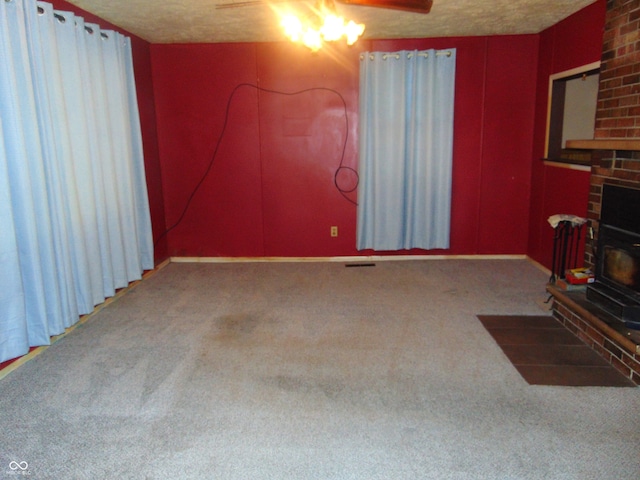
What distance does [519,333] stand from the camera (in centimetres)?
321

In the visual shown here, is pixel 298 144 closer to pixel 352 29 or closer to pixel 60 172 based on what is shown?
pixel 352 29

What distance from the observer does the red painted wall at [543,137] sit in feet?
12.4

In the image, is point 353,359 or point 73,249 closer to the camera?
point 353,359

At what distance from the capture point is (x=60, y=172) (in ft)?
10.4

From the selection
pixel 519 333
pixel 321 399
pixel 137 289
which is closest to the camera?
pixel 321 399

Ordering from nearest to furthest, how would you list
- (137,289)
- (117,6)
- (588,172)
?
(117,6)
(588,172)
(137,289)

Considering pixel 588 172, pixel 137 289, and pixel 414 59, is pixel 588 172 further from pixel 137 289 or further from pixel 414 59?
pixel 137 289

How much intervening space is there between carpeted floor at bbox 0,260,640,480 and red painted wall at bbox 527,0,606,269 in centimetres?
94

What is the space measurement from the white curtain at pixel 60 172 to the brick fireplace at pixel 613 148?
3299mm

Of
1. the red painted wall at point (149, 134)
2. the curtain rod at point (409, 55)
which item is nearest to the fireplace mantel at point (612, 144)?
the curtain rod at point (409, 55)

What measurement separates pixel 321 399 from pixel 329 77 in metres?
3.45

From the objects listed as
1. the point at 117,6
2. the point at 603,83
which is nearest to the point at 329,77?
the point at 117,6

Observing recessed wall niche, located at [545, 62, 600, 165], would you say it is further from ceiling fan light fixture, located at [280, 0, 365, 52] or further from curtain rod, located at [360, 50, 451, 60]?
ceiling fan light fixture, located at [280, 0, 365, 52]

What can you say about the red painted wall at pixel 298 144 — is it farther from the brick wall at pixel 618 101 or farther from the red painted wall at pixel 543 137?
the brick wall at pixel 618 101
